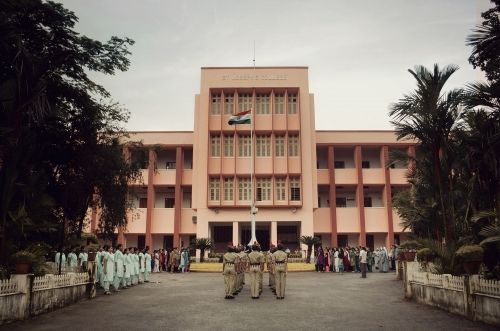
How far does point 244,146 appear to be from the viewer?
37500mm

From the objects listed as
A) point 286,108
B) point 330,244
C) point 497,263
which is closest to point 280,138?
point 286,108

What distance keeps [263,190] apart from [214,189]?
3.97 m

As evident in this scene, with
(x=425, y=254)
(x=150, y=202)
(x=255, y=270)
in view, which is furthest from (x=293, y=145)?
(x=425, y=254)

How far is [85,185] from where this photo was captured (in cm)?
1872

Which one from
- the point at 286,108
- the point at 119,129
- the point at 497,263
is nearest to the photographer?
the point at 497,263

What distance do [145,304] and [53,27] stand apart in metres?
9.59

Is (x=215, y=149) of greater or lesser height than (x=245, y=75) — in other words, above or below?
below

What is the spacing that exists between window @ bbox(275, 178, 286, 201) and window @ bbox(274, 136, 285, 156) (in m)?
2.13

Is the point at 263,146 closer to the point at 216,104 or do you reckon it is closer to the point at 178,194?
the point at 216,104

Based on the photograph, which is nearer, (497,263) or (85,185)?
(497,263)

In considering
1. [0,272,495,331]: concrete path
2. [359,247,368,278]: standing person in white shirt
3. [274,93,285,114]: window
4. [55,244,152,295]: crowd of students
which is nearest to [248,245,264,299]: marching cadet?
[0,272,495,331]: concrete path

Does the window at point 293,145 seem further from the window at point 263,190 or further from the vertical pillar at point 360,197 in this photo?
the vertical pillar at point 360,197

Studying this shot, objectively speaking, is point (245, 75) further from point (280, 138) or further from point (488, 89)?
point (488, 89)

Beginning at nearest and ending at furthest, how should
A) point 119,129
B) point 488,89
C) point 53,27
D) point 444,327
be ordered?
point 444,327 < point 488,89 < point 53,27 < point 119,129
